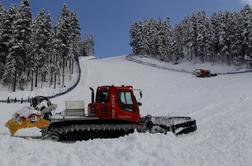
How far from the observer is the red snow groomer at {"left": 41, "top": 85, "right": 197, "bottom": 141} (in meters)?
16.4

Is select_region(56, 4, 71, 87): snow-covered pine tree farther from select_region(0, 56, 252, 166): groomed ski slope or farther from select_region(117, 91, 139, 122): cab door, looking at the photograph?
select_region(117, 91, 139, 122): cab door

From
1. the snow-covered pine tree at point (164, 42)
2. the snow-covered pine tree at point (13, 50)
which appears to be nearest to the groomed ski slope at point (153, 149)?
the snow-covered pine tree at point (13, 50)

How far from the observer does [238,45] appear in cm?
9144

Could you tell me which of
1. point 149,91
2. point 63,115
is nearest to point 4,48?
point 149,91

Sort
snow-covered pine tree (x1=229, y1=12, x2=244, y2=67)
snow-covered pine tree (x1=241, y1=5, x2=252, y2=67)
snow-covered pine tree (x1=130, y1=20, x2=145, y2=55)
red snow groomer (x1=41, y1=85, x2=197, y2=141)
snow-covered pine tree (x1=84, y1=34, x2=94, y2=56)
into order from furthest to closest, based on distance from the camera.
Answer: snow-covered pine tree (x1=84, y1=34, x2=94, y2=56), snow-covered pine tree (x1=130, y1=20, x2=145, y2=55), snow-covered pine tree (x1=229, y1=12, x2=244, y2=67), snow-covered pine tree (x1=241, y1=5, x2=252, y2=67), red snow groomer (x1=41, y1=85, x2=197, y2=141)

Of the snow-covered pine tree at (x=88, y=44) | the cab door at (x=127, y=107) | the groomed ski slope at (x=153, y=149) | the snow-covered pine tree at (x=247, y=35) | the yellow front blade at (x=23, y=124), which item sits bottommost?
the groomed ski slope at (x=153, y=149)

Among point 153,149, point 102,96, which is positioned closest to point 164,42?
point 102,96

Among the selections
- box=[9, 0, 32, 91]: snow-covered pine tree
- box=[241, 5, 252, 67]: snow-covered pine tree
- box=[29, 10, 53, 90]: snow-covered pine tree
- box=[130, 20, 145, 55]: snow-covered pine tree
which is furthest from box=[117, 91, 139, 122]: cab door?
box=[130, 20, 145, 55]: snow-covered pine tree

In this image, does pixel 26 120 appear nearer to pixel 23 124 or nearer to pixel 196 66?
pixel 23 124

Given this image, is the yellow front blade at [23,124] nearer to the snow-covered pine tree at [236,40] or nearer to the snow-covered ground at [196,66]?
the snow-covered ground at [196,66]

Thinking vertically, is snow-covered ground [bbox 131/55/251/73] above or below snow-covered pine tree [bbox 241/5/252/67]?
below

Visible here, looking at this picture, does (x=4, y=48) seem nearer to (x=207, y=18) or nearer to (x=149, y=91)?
(x=149, y=91)

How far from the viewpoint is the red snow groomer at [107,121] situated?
16359 mm

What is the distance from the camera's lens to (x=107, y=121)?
17.0 meters
